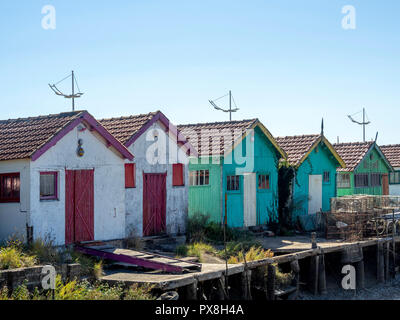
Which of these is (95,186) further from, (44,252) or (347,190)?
(347,190)

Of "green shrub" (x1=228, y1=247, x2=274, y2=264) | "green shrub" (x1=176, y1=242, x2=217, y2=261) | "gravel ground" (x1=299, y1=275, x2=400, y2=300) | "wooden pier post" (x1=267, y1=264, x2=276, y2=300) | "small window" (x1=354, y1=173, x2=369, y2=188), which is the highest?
"small window" (x1=354, y1=173, x2=369, y2=188)

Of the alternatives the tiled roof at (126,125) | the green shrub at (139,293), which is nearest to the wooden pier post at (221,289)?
the green shrub at (139,293)

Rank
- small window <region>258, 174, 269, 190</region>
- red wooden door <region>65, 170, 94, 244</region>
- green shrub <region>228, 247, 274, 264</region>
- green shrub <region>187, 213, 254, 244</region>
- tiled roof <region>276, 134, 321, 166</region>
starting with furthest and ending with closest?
tiled roof <region>276, 134, 321, 166</region> → small window <region>258, 174, 269, 190</region> → green shrub <region>187, 213, 254, 244</region> → red wooden door <region>65, 170, 94, 244</region> → green shrub <region>228, 247, 274, 264</region>

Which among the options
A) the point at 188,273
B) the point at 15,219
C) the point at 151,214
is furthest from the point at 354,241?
the point at 15,219

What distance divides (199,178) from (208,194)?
706mm

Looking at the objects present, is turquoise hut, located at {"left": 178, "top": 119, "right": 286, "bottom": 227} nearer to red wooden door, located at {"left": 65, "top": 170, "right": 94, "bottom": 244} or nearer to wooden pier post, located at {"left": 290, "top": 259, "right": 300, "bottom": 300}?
wooden pier post, located at {"left": 290, "top": 259, "right": 300, "bottom": 300}

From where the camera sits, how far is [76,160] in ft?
53.4

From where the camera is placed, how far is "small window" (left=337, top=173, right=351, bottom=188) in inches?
1203

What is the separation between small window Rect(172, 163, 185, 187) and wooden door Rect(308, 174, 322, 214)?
328 inches

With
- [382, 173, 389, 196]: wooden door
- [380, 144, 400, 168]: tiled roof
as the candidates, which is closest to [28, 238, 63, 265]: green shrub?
[382, 173, 389, 196]: wooden door

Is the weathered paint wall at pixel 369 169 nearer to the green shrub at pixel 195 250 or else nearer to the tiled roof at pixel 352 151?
the tiled roof at pixel 352 151

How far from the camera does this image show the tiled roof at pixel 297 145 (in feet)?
84.5

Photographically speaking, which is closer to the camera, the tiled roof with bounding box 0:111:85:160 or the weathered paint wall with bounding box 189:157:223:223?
the tiled roof with bounding box 0:111:85:160

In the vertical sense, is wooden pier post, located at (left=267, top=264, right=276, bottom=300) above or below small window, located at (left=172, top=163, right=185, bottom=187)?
below
